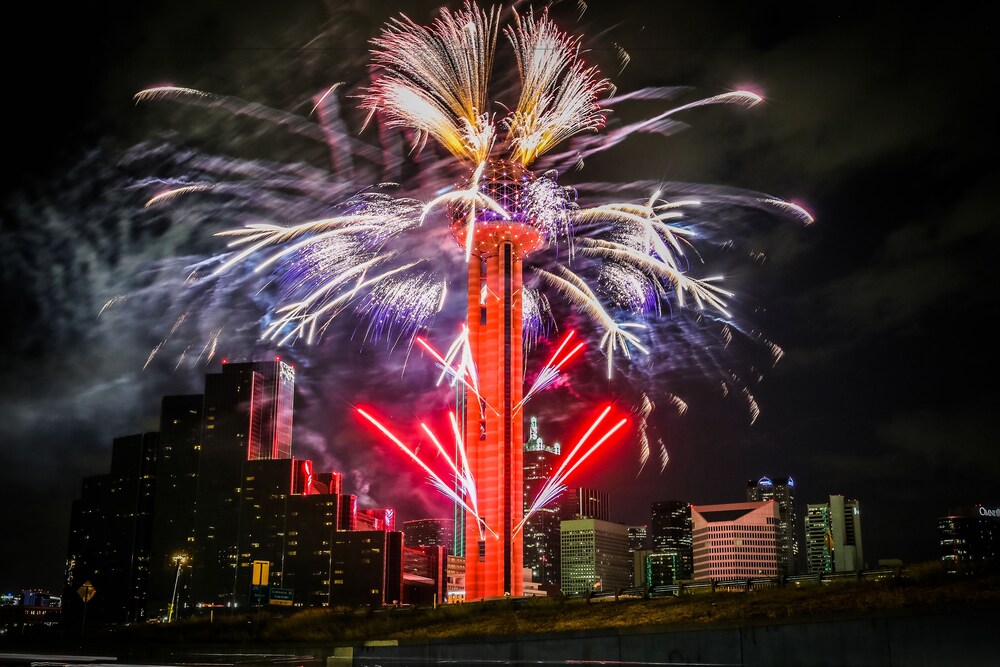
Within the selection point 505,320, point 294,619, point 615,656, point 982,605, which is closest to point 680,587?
point 615,656

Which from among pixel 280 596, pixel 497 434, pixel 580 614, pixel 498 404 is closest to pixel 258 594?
pixel 280 596

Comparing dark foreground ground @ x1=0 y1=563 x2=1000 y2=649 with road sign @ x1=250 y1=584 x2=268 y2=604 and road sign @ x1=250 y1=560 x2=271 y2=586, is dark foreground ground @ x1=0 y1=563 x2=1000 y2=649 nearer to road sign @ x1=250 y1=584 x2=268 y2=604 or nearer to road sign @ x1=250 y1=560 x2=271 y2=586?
road sign @ x1=250 y1=584 x2=268 y2=604

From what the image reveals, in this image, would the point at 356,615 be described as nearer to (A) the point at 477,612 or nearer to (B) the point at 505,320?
(A) the point at 477,612

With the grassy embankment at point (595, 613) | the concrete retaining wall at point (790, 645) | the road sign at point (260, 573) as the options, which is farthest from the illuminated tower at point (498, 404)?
the concrete retaining wall at point (790, 645)

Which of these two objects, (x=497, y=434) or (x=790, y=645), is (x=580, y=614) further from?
(x=497, y=434)

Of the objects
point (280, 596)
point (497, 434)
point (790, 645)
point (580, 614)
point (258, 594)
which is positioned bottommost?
point (790, 645)

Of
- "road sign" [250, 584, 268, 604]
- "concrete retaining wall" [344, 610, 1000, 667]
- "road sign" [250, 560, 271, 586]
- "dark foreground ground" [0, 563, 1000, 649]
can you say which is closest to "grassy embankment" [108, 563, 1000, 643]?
"dark foreground ground" [0, 563, 1000, 649]

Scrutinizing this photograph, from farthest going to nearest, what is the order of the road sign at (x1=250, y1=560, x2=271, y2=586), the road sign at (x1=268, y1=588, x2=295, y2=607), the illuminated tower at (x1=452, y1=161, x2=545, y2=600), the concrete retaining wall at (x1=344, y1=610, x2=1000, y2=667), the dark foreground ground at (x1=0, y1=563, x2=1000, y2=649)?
1. the illuminated tower at (x1=452, y1=161, x2=545, y2=600)
2. the road sign at (x1=268, y1=588, x2=295, y2=607)
3. the road sign at (x1=250, y1=560, x2=271, y2=586)
4. the dark foreground ground at (x1=0, y1=563, x2=1000, y2=649)
5. the concrete retaining wall at (x1=344, y1=610, x2=1000, y2=667)

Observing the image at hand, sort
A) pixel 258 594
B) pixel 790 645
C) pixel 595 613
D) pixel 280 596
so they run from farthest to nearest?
pixel 280 596 → pixel 258 594 → pixel 595 613 → pixel 790 645
